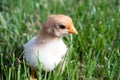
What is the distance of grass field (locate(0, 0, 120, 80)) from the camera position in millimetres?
2287

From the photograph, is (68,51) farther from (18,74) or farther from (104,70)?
(18,74)

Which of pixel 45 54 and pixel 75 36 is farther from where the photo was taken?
pixel 75 36

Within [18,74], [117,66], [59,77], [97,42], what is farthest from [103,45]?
[18,74]

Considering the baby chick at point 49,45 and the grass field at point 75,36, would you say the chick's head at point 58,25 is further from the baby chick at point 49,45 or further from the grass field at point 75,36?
the grass field at point 75,36

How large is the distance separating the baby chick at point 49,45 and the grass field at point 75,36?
6 centimetres

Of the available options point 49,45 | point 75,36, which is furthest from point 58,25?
point 75,36

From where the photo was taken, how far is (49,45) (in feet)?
7.29

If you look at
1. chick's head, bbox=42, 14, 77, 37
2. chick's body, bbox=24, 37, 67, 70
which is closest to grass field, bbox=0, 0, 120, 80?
chick's body, bbox=24, 37, 67, 70

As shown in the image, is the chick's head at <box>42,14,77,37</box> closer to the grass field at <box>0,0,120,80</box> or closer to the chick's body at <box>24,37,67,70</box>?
the chick's body at <box>24,37,67,70</box>

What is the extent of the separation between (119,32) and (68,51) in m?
0.61

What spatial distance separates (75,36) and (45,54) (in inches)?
21.7

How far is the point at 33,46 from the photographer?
2.24 meters

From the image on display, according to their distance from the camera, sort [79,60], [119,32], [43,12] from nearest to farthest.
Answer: [79,60] < [119,32] < [43,12]

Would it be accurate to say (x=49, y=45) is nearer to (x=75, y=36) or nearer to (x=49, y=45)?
(x=49, y=45)
